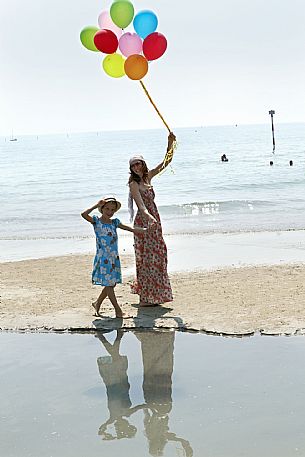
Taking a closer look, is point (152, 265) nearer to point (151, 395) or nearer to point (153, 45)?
point (153, 45)

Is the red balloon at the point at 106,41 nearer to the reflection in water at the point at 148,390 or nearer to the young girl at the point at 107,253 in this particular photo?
the young girl at the point at 107,253

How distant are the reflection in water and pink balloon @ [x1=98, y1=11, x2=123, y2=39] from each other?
334cm

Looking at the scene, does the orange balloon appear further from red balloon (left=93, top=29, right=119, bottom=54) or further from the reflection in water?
the reflection in water

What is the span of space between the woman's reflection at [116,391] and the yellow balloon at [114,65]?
2926 mm

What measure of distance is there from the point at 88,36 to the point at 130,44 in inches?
19.8

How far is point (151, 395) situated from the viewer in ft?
17.0

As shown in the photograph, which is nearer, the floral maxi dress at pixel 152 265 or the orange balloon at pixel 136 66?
the orange balloon at pixel 136 66

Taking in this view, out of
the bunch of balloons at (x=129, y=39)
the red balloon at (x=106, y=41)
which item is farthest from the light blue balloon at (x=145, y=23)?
the red balloon at (x=106, y=41)

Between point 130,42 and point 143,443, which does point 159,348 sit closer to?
point 143,443

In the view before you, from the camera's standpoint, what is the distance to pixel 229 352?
6.09 meters

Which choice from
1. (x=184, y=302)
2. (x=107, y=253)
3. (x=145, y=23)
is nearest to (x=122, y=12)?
(x=145, y=23)

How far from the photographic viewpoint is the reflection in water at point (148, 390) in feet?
14.7

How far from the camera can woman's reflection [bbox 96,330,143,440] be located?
4562 mm

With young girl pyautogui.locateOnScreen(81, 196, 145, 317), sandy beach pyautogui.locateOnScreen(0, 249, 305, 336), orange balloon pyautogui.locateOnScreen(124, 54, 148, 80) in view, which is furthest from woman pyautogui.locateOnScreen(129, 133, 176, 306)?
orange balloon pyautogui.locateOnScreen(124, 54, 148, 80)
